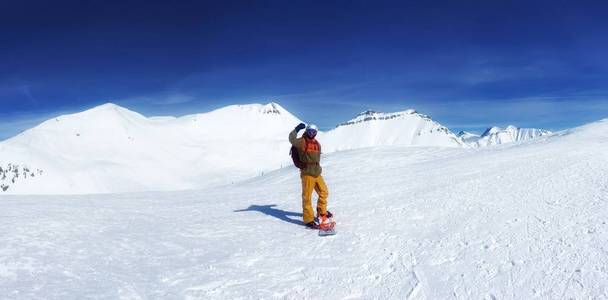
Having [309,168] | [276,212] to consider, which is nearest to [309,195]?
[309,168]

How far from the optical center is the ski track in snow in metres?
7.35

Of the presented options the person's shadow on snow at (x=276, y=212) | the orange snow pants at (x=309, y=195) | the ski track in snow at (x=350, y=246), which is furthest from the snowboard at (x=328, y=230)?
the person's shadow on snow at (x=276, y=212)

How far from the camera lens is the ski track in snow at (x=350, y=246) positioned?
7.35 m

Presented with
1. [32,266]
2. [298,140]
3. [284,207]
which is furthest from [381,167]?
[32,266]

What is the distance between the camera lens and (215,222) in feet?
42.0

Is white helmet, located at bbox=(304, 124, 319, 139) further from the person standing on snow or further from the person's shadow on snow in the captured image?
the person's shadow on snow

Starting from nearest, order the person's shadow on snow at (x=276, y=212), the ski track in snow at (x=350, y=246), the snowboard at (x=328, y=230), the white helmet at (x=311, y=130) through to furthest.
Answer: the ski track in snow at (x=350, y=246) < the snowboard at (x=328, y=230) < the white helmet at (x=311, y=130) < the person's shadow on snow at (x=276, y=212)

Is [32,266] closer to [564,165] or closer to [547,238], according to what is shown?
[547,238]

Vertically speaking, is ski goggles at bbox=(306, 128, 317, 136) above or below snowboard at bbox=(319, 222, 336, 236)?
above

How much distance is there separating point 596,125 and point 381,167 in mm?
12479

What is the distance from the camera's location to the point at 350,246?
9.76 meters

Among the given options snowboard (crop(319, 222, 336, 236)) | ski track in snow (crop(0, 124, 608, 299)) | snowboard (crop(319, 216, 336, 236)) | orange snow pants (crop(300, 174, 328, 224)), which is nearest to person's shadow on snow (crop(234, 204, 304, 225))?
ski track in snow (crop(0, 124, 608, 299))

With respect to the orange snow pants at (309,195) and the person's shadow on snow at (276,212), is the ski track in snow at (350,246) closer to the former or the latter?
the person's shadow on snow at (276,212)

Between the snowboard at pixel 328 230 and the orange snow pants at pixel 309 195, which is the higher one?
the orange snow pants at pixel 309 195
